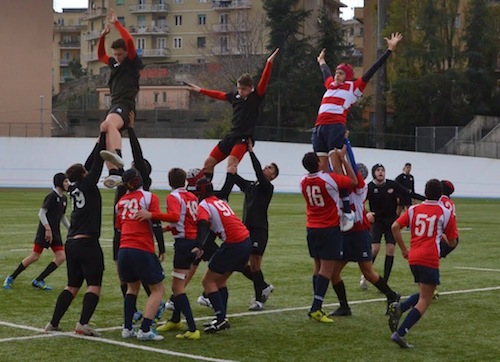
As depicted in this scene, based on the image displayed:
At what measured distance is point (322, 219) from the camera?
1278cm

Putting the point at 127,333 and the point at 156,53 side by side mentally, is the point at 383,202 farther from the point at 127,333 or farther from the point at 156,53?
the point at 156,53

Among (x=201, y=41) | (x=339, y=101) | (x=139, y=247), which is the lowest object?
(x=139, y=247)

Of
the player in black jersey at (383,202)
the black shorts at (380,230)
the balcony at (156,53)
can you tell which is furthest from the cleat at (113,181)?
the balcony at (156,53)

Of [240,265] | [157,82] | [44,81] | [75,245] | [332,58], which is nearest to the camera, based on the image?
[75,245]

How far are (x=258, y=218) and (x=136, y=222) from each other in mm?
3181

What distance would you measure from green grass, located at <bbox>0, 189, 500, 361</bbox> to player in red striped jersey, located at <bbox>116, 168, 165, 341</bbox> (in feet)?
1.44

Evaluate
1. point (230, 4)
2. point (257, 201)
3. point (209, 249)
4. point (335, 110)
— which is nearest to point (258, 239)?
point (257, 201)

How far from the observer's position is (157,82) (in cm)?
9806

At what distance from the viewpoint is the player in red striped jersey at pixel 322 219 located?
41.4ft

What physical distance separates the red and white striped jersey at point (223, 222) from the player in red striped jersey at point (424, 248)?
6.32 feet

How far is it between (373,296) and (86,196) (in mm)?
5567


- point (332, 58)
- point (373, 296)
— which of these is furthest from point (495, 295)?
point (332, 58)

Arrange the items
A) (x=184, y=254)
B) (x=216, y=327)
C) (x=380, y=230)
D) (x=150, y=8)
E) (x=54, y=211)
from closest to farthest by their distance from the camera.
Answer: (x=184, y=254) < (x=216, y=327) < (x=54, y=211) < (x=380, y=230) < (x=150, y=8)

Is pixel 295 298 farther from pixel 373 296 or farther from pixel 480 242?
pixel 480 242
